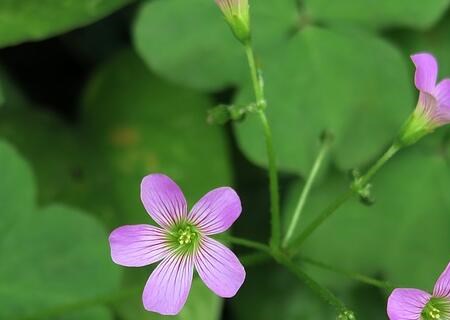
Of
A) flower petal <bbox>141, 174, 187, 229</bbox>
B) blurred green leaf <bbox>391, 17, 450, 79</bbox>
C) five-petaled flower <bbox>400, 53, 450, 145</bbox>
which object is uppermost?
blurred green leaf <bbox>391, 17, 450, 79</bbox>

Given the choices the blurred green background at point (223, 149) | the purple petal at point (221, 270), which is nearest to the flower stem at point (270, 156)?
the purple petal at point (221, 270)

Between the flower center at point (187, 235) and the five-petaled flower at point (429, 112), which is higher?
the five-petaled flower at point (429, 112)

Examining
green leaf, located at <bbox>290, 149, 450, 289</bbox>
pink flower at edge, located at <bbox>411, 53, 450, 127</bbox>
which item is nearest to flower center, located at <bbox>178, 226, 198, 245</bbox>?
pink flower at edge, located at <bbox>411, 53, 450, 127</bbox>

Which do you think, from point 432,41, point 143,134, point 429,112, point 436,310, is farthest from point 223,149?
point 436,310

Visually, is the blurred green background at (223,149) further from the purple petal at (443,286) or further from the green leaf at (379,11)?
the purple petal at (443,286)

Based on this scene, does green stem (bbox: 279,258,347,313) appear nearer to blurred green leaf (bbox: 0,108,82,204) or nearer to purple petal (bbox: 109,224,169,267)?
purple petal (bbox: 109,224,169,267)

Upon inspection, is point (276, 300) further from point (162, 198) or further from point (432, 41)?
point (162, 198)
